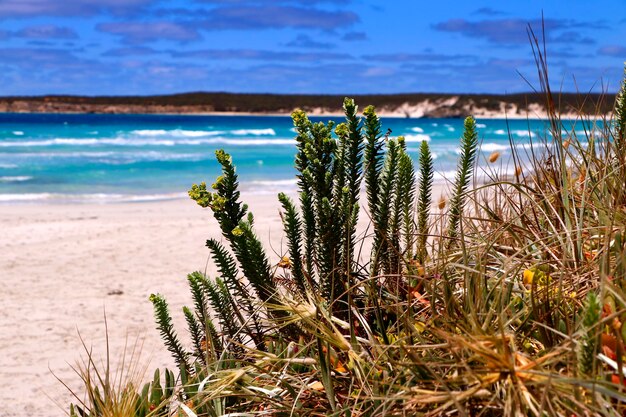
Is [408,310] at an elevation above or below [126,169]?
above

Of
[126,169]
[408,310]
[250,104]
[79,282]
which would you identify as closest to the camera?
[408,310]

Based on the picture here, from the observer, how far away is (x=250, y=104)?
123 m

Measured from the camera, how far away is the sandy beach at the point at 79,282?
5.58 m

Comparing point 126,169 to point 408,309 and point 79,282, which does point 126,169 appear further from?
point 408,309

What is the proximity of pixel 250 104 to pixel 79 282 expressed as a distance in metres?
116

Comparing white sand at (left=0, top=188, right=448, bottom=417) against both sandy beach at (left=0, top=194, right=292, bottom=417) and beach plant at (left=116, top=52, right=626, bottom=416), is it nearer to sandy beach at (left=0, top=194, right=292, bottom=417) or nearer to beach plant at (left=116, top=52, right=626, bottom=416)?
sandy beach at (left=0, top=194, right=292, bottom=417)

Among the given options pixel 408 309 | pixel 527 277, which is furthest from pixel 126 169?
pixel 408 309

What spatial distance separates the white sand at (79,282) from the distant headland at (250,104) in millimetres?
96688

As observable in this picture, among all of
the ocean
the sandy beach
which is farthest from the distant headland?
the sandy beach

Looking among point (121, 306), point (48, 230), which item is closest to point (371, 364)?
point (121, 306)

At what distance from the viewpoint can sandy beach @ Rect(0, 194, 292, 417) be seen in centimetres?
558

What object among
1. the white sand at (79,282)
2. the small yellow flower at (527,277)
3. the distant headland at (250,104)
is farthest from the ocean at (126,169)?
the distant headland at (250,104)

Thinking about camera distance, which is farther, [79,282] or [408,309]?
[79,282]

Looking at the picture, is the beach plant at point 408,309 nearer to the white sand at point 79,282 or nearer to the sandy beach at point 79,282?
the white sand at point 79,282
